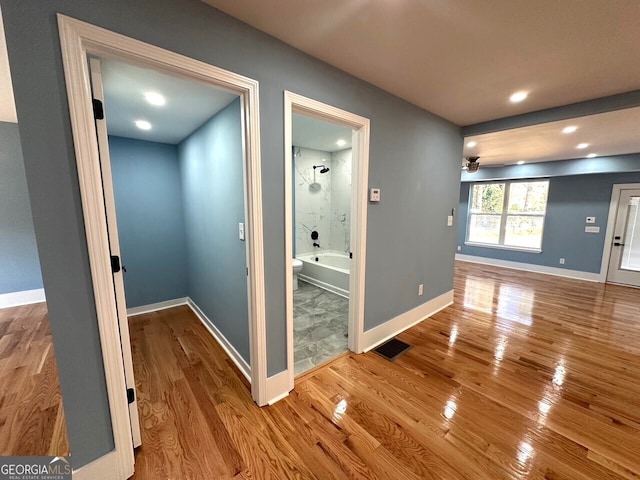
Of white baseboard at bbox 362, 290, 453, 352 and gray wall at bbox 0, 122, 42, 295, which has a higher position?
gray wall at bbox 0, 122, 42, 295

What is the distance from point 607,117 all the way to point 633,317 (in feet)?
9.05

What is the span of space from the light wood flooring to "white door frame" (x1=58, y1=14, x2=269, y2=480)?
272 mm

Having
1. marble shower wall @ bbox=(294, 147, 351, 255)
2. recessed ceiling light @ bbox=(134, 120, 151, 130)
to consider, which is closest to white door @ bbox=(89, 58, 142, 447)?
recessed ceiling light @ bbox=(134, 120, 151, 130)

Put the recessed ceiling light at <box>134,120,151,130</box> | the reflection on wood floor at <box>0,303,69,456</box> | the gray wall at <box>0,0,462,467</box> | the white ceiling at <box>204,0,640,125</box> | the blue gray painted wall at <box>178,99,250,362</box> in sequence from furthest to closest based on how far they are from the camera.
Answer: the recessed ceiling light at <box>134,120,151,130</box>, the blue gray painted wall at <box>178,99,250,362</box>, the reflection on wood floor at <box>0,303,69,456</box>, the white ceiling at <box>204,0,640,125</box>, the gray wall at <box>0,0,462,467</box>

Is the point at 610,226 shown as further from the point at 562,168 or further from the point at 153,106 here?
the point at 153,106

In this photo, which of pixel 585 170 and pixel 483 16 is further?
pixel 585 170

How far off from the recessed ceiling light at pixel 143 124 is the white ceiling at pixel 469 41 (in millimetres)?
1728

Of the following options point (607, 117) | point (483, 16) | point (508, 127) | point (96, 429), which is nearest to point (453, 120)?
point (508, 127)

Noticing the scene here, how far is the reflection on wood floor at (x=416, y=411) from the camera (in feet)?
4.55

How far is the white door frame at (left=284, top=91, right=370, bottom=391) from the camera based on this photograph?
1.71m

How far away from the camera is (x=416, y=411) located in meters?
1.75

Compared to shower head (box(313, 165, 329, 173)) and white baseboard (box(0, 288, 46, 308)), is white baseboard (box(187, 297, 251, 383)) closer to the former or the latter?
white baseboard (box(0, 288, 46, 308))

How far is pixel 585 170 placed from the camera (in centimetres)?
484

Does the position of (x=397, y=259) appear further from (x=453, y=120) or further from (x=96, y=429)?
(x=96, y=429)
